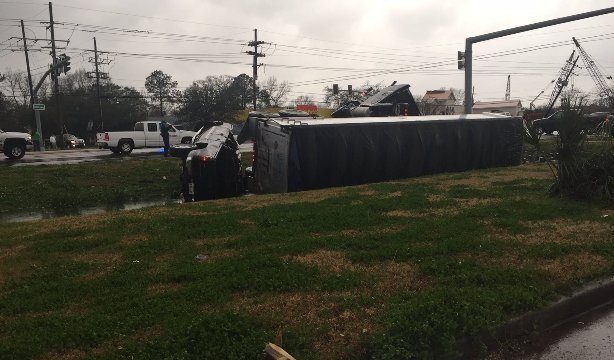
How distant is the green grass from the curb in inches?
441

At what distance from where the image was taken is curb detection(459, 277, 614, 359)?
3988 millimetres

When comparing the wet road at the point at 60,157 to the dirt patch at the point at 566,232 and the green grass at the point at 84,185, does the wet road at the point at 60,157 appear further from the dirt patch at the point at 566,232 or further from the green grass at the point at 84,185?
the dirt patch at the point at 566,232

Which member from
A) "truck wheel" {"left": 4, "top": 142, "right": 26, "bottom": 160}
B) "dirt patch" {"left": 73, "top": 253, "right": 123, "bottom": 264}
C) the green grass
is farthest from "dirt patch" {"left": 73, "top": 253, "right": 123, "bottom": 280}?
"truck wheel" {"left": 4, "top": 142, "right": 26, "bottom": 160}

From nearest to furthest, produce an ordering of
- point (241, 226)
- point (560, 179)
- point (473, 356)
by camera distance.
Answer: point (473, 356)
point (241, 226)
point (560, 179)

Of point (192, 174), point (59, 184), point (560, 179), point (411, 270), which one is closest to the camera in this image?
point (411, 270)

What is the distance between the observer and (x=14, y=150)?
73.6 feet

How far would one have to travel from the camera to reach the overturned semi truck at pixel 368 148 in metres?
12.4

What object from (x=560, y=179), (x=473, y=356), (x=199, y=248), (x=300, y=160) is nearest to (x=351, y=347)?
(x=473, y=356)

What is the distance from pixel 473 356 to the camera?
3955 mm

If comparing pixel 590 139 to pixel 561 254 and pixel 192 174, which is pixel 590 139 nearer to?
pixel 561 254

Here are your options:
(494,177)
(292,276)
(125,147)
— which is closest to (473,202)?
(494,177)

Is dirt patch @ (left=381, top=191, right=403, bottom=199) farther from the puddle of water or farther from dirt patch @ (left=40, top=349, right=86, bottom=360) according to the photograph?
dirt patch @ (left=40, top=349, right=86, bottom=360)

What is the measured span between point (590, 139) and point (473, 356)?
7.14 m

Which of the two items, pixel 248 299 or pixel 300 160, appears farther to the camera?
pixel 300 160
